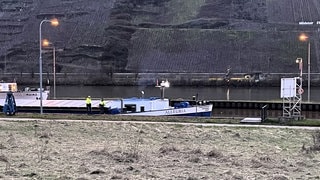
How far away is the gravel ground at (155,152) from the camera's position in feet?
38.3

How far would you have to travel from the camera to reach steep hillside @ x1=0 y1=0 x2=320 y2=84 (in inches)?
4053

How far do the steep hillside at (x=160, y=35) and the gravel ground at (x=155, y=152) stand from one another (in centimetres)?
7710

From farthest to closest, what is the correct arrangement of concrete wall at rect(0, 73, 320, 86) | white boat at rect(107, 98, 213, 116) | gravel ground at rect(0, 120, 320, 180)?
concrete wall at rect(0, 73, 320, 86)
white boat at rect(107, 98, 213, 116)
gravel ground at rect(0, 120, 320, 180)

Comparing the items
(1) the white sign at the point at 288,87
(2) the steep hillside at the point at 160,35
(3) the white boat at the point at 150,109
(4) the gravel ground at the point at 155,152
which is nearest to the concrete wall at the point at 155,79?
(2) the steep hillside at the point at 160,35

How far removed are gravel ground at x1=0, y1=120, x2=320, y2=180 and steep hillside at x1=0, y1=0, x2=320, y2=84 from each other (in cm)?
7710

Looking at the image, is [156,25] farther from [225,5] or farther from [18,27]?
[18,27]

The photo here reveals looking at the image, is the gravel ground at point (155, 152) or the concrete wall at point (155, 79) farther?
the concrete wall at point (155, 79)

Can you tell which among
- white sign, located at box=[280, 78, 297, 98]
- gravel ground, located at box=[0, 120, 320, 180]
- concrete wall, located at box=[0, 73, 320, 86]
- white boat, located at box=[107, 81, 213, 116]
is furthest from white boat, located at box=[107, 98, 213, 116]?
concrete wall, located at box=[0, 73, 320, 86]

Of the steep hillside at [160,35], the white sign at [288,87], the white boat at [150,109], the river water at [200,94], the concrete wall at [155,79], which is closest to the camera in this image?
the white sign at [288,87]

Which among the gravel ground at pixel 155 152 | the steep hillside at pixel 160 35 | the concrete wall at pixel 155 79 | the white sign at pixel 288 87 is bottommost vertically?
the gravel ground at pixel 155 152

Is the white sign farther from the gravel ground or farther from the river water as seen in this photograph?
the river water

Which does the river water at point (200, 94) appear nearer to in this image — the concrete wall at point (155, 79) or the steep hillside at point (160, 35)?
the concrete wall at point (155, 79)

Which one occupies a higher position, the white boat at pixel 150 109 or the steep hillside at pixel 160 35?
the steep hillside at pixel 160 35

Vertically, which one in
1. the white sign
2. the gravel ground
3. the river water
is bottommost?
the gravel ground
